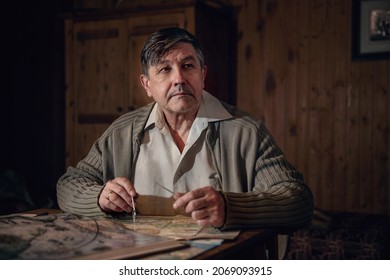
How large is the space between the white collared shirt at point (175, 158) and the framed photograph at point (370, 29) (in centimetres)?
201

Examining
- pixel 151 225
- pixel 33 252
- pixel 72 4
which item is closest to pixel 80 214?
pixel 151 225

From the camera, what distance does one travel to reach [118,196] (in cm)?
119

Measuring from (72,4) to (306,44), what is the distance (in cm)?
198

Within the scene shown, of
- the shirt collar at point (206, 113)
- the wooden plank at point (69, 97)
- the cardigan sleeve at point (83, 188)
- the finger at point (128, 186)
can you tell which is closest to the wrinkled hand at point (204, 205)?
the finger at point (128, 186)

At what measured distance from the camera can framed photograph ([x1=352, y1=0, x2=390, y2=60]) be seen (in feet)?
10.4

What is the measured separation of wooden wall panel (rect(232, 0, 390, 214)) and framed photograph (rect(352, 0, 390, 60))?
0.05m

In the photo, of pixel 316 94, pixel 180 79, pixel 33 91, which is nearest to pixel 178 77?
pixel 180 79

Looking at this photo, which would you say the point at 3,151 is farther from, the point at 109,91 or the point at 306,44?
the point at 306,44

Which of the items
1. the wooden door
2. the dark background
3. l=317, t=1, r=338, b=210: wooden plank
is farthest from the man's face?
the dark background

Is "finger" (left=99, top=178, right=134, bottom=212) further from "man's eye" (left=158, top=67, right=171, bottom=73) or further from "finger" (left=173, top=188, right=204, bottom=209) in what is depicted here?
"man's eye" (left=158, top=67, right=171, bottom=73)

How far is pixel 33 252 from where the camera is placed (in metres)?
0.87

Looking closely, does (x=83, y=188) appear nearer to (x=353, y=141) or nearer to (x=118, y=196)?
(x=118, y=196)

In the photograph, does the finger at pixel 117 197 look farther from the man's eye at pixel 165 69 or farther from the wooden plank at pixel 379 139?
the wooden plank at pixel 379 139

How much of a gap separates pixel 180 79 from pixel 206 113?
134 mm
